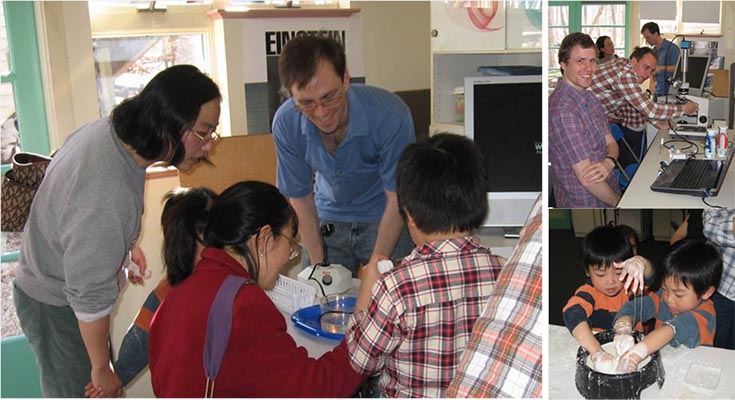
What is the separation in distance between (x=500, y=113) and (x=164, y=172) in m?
1.21

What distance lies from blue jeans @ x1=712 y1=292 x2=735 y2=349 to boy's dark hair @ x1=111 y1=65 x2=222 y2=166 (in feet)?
3.15

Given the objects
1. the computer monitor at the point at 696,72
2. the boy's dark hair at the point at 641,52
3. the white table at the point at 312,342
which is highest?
the boy's dark hair at the point at 641,52

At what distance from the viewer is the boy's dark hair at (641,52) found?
1.02 meters

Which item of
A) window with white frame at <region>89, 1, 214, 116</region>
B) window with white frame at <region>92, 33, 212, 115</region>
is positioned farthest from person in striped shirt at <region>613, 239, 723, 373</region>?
window with white frame at <region>92, 33, 212, 115</region>

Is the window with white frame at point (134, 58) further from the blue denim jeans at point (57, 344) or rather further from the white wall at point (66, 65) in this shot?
the blue denim jeans at point (57, 344)

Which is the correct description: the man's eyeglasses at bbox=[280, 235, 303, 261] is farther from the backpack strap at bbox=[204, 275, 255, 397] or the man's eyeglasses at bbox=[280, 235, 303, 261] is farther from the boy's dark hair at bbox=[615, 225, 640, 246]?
the boy's dark hair at bbox=[615, 225, 640, 246]

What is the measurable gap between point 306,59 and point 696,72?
85 centimetres

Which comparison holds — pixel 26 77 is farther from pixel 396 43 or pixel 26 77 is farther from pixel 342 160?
pixel 396 43

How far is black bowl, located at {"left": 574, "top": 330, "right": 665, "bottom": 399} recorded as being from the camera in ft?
2.72

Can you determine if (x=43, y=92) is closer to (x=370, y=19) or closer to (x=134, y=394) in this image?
(x=134, y=394)

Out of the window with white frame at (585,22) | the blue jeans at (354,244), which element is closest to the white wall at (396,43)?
the blue jeans at (354,244)

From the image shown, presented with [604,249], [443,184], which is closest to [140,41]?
[443,184]

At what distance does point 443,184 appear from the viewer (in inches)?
48.3

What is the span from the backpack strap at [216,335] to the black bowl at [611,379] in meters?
0.55
